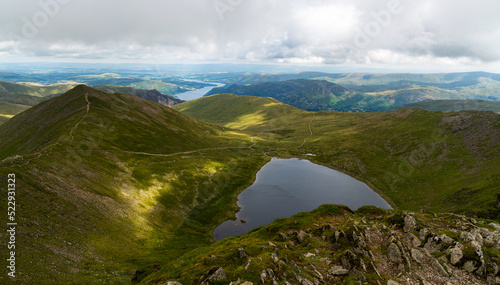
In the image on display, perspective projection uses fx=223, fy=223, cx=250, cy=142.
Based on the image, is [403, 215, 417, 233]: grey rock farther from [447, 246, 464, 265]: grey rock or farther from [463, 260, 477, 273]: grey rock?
[463, 260, 477, 273]: grey rock

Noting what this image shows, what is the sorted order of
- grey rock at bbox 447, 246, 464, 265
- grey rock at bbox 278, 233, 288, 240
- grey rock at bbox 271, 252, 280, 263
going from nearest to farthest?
grey rock at bbox 447, 246, 464, 265
grey rock at bbox 271, 252, 280, 263
grey rock at bbox 278, 233, 288, 240

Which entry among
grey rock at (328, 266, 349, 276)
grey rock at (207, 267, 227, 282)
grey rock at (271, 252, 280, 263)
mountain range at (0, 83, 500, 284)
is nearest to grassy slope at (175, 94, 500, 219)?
mountain range at (0, 83, 500, 284)

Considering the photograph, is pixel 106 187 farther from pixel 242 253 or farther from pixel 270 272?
pixel 270 272

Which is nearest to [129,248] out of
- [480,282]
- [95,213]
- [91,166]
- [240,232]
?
[95,213]

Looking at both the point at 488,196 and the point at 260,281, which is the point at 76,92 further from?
the point at 488,196

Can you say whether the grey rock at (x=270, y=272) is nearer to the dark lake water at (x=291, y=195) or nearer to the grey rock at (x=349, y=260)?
the grey rock at (x=349, y=260)

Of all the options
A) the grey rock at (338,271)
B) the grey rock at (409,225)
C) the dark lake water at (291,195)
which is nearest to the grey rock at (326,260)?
the grey rock at (338,271)
